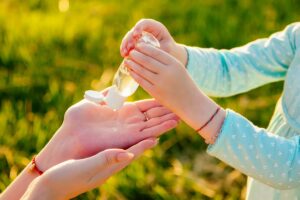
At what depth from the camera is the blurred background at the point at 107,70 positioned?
238cm

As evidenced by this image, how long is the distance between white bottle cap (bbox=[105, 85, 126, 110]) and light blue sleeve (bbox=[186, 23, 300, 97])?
0.27 meters

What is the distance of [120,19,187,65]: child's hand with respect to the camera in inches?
70.9

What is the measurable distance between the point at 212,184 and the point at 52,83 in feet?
3.01

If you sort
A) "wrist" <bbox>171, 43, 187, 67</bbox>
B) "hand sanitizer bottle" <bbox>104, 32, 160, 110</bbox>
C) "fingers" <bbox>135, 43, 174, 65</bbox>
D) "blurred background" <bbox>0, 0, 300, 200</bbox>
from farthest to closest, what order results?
"blurred background" <bbox>0, 0, 300, 200</bbox> < "wrist" <bbox>171, 43, 187, 67</bbox> < "hand sanitizer bottle" <bbox>104, 32, 160, 110</bbox> < "fingers" <bbox>135, 43, 174, 65</bbox>

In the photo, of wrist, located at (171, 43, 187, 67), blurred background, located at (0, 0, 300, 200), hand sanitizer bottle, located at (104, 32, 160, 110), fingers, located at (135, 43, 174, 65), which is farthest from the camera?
blurred background, located at (0, 0, 300, 200)

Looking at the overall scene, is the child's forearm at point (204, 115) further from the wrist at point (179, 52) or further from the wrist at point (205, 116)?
the wrist at point (179, 52)

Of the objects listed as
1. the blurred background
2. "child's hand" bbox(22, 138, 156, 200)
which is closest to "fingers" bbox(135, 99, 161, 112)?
"child's hand" bbox(22, 138, 156, 200)

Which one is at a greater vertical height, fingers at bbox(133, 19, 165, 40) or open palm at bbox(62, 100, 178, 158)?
fingers at bbox(133, 19, 165, 40)

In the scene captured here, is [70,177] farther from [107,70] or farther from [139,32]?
[107,70]

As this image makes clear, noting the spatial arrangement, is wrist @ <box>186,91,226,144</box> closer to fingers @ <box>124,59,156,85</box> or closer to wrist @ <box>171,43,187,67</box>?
fingers @ <box>124,59,156,85</box>

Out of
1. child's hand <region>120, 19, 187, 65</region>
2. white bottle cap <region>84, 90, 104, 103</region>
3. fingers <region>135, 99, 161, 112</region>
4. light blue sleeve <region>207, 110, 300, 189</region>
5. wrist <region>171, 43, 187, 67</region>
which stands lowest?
light blue sleeve <region>207, 110, 300, 189</region>

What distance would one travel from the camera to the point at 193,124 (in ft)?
5.21

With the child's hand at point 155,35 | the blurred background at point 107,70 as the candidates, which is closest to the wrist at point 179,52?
the child's hand at point 155,35

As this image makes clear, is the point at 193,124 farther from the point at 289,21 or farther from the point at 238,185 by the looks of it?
the point at 289,21
